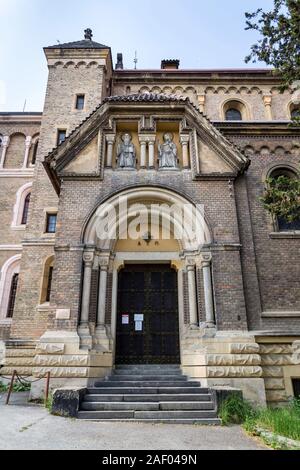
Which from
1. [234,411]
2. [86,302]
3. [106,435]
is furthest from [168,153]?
[106,435]

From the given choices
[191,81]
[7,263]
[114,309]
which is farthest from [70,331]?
[191,81]

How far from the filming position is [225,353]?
8.53m

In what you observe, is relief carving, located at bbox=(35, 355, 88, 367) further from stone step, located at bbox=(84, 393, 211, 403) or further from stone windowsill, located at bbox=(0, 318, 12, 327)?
stone windowsill, located at bbox=(0, 318, 12, 327)

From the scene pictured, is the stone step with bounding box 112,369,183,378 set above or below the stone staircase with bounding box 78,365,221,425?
above

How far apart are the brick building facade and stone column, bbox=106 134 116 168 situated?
0.14 ft

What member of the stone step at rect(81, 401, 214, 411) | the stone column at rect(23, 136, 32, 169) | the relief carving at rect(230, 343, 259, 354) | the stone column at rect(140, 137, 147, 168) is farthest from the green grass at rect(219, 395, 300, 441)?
the stone column at rect(23, 136, 32, 169)

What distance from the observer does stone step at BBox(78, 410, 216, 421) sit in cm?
677

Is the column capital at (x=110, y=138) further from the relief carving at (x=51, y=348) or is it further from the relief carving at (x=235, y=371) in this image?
the relief carving at (x=235, y=371)

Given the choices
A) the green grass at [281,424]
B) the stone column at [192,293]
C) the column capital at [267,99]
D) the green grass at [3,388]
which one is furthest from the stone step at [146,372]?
the column capital at [267,99]

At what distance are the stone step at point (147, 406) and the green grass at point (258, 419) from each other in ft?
1.70

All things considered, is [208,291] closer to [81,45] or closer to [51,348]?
[51,348]

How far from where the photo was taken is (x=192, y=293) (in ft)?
32.0

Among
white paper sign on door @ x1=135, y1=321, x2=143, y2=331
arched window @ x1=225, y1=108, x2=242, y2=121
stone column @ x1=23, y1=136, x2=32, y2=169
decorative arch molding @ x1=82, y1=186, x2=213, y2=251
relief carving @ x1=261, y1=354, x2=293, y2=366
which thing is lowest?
relief carving @ x1=261, y1=354, x2=293, y2=366

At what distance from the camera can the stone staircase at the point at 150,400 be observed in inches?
268
